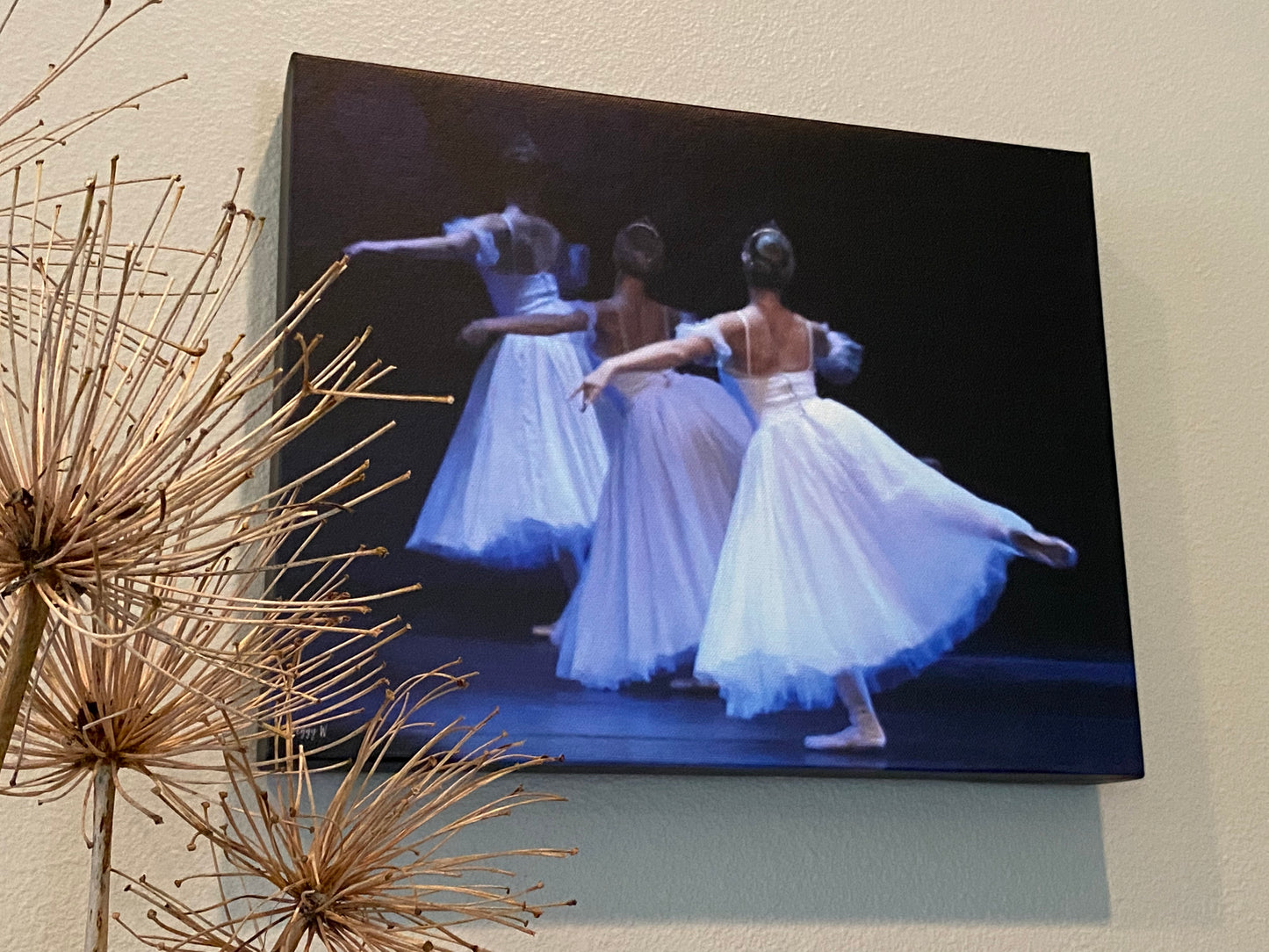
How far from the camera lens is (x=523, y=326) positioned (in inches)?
41.3

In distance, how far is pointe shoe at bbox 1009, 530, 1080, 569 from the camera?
1.12m

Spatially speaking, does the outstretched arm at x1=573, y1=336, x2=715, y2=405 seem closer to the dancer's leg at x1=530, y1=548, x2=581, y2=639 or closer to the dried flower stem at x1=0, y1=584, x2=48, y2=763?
the dancer's leg at x1=530, y1=548, x2=581, y2=639

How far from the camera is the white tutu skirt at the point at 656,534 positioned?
3.30ft

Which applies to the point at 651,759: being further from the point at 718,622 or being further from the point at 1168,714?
the point at 1168,714

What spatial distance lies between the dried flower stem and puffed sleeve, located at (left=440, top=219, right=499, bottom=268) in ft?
1.94

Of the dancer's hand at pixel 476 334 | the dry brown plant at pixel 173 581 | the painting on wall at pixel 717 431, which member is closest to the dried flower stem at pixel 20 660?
the dry brown plant at pixel 173 581

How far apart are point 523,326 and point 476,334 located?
38mm

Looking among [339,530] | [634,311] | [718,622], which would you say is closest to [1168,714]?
[718,622]

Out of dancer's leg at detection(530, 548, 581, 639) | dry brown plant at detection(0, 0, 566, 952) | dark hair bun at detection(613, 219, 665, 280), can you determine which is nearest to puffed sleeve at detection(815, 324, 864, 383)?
dark hair bun at detection(613, 219, 665, 280)

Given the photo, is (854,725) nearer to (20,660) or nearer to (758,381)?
(758,381)

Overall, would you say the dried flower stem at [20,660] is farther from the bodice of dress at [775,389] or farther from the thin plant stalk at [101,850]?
the bodice of dress at [775,389]

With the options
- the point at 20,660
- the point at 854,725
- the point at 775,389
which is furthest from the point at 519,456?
the point at 20,660

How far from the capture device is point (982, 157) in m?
1.20

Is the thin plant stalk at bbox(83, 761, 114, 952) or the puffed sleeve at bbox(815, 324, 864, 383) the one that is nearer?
the thin plant stalk at bbox(83, 761, 114, 952)
